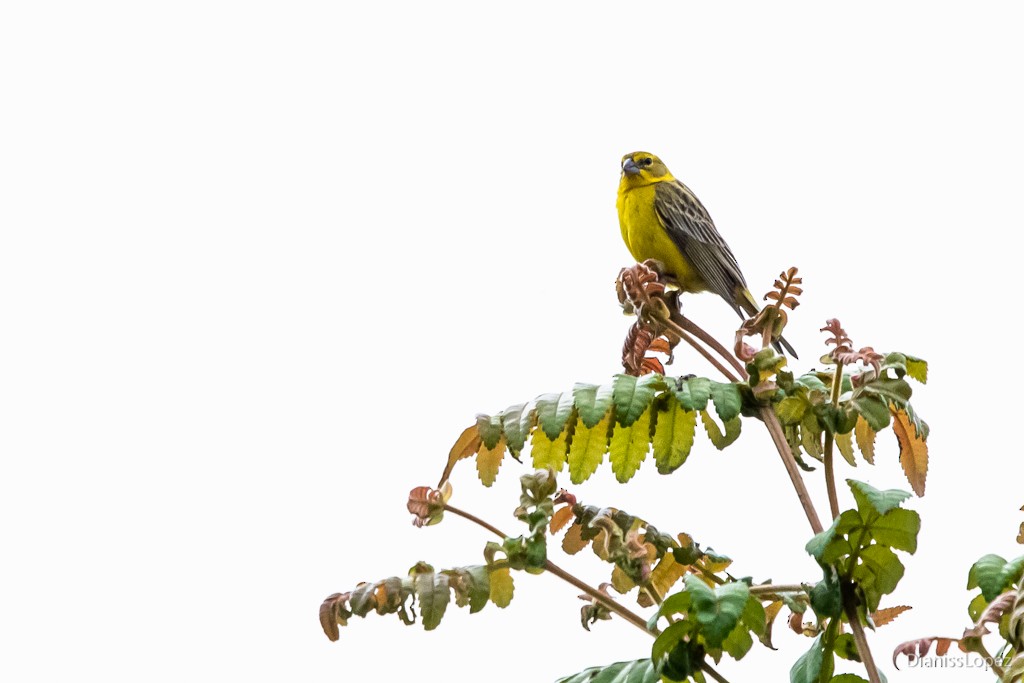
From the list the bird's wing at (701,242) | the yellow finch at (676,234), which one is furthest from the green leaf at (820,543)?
the bird's wing at (701,242)

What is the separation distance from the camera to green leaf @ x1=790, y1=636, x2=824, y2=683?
0.93 metres

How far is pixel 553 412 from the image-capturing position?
3.35 feet

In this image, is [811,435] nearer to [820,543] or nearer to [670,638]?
[820,543]

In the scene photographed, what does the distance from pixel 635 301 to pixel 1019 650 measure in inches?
19.3

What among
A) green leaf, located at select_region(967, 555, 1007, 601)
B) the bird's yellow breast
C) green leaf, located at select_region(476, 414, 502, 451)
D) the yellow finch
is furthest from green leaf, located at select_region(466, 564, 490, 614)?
the bird's yellow breast

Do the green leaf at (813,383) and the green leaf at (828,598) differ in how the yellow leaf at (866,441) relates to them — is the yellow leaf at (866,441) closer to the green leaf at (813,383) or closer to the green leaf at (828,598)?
the green leaf at (813,383)

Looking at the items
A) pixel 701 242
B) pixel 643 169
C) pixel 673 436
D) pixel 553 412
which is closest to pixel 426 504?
pixel 553 412

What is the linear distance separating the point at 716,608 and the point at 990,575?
1.02 ft

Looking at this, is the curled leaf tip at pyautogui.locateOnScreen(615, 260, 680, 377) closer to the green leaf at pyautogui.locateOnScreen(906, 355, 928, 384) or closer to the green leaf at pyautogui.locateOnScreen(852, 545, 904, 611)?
the green leaf at pyautogui.locateOnScreen(906, 355, 928, 384)

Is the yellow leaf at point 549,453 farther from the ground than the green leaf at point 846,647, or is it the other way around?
the yellow leaf at point 549,453

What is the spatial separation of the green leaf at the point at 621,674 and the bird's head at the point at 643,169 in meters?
1.95

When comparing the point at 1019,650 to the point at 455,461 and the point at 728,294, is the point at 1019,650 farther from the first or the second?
the point at 728,294

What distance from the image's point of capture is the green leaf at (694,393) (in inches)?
37.8

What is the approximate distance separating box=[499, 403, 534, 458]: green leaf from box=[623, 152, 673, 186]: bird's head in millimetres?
1864
